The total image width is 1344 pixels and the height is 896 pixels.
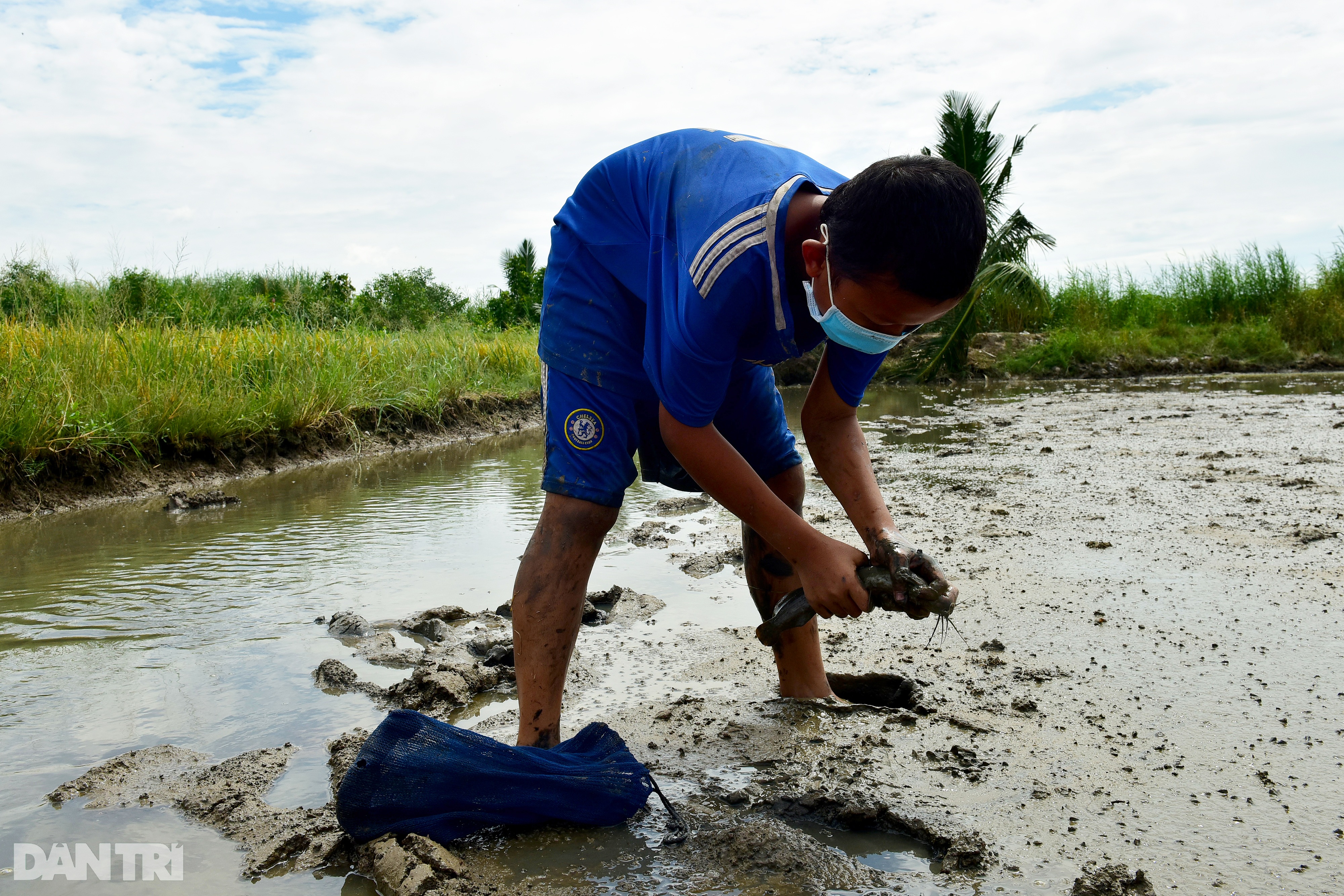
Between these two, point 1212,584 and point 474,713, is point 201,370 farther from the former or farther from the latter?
point 1212,584

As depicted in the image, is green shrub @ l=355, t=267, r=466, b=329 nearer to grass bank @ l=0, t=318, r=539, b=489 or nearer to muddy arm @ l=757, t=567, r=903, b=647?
grass bank @ l=0, t=318, r=539, b=489

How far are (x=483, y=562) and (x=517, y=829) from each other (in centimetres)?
203

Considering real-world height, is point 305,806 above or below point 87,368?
below

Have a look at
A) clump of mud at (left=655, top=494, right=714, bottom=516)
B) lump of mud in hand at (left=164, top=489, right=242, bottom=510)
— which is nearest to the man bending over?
clump of mud at (left=655, top=494, right=714, bottom=516)

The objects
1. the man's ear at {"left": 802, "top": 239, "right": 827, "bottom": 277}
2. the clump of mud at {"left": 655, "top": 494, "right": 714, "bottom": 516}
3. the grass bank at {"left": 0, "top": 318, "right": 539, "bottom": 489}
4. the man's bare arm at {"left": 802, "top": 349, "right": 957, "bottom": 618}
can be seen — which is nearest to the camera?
the man's ear at {"left": 802, "top": 239, "right": 827, "bottom": 277}

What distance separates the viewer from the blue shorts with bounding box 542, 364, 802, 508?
6.00 ft

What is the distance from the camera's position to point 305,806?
1778 millimetres

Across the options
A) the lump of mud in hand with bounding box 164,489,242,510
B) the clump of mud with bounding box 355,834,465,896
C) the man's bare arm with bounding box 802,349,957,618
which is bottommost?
the clump of mud with bounding box 355,834,465,896

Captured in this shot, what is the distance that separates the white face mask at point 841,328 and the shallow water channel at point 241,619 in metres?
0.91

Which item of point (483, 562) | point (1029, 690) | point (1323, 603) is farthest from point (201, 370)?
point (1323, 603)

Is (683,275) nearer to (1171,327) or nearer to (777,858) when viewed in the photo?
(777,858)

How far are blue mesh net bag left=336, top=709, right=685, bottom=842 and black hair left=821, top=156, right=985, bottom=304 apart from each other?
1030 mm

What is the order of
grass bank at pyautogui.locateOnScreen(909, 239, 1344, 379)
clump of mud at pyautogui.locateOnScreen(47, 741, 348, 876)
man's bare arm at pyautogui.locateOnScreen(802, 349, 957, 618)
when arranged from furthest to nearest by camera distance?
grass bank at pyautogui.locateOnScreen(909, 239, 1344, 379) < man's bare arm at pyautogui.locateOnScreen(802, 349, 957, 618) < clump of mud at pyautogui.locateOnScreen(47, 741, 348, 876)

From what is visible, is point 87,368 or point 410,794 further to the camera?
point 87,368
